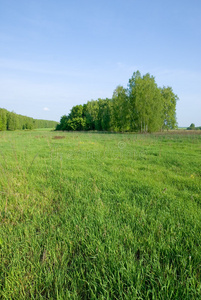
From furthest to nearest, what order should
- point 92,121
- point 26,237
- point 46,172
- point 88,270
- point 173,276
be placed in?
1. point 92,121
2. point 46,172
3. point 26,237
4. point 88,270
5. point 173,276

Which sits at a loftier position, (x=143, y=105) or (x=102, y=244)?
(x=143, y=105)

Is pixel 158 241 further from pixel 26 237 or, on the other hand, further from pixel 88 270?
pixel 26 237

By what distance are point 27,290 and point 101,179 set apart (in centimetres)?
287

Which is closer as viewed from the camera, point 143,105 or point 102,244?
point 102,244

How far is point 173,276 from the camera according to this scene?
4.86 feet

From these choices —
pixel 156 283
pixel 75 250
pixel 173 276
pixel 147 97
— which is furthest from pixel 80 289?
pixel 147 97

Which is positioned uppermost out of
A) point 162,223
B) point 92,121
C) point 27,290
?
point 92,121

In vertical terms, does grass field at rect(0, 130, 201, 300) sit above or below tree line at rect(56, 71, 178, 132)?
below

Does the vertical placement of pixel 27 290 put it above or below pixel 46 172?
below

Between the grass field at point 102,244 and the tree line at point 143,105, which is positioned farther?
the tree line at point 143,105

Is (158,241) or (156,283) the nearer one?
(156,283)

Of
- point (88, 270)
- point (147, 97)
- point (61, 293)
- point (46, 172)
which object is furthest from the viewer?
point (147, 97)

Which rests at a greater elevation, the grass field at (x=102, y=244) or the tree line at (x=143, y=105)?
the tree line at (x=143, y=105)

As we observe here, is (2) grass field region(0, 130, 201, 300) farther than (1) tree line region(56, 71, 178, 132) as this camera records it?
No
